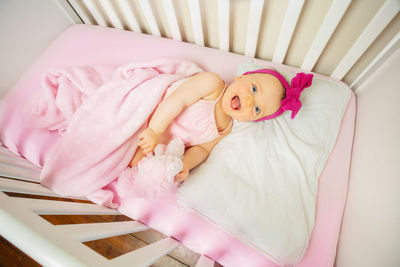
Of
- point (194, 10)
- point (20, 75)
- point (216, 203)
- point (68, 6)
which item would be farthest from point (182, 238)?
point (68, 6)

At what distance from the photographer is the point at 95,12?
47.7 inches

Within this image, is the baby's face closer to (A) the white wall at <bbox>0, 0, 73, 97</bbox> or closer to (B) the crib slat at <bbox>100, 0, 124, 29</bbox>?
(B) the crib slat at <bbox>100, 0, 124, 29</bbox>

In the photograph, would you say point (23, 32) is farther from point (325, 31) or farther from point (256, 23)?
point (325, 31)

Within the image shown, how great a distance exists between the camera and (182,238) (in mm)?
864

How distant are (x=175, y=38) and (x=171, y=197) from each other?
2.85 feet

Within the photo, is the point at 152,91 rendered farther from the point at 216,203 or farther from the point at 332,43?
the point at 332,43

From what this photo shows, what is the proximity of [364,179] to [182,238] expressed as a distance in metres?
0.75

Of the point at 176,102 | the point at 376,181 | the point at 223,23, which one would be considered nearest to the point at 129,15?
the point at 223,23

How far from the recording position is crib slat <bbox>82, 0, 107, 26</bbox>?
1.16 metres

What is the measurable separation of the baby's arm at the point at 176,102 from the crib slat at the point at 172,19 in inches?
15.0

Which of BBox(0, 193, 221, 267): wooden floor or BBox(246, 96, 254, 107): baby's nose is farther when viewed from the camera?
BBox(0, 193, 221, 267): wooden floor

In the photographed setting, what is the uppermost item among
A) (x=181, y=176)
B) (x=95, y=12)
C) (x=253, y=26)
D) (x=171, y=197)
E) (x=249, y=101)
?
(x=95, y=12)

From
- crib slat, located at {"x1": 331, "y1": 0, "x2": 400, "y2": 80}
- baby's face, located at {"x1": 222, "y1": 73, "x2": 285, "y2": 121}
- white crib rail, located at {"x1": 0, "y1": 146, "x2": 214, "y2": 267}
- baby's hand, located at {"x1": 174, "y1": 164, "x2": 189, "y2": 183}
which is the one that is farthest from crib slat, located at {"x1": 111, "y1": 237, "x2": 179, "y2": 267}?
crib slat, located at {"x1": 331, "y1": 0, "x2": 400, "y2": 80}

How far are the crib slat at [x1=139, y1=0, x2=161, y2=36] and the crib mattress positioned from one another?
4 cm
